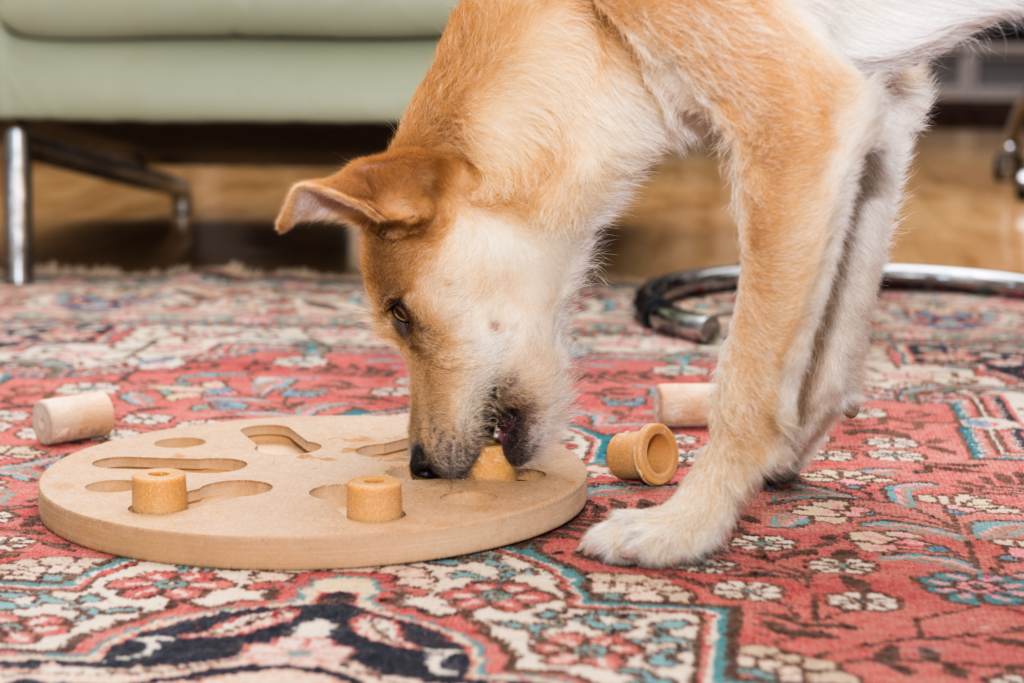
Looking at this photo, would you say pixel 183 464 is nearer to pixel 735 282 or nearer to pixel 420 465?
pixel 420 465

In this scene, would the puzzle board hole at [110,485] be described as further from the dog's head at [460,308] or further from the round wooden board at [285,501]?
the dog's head at [460,308]

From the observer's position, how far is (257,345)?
2633mm

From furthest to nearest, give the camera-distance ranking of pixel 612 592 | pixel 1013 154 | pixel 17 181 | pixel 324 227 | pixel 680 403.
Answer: pixel 1013 154
pixel 324 227
pixel 17 181
pixel 680 403
pixel 612 592

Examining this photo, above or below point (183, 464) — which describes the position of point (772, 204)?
above

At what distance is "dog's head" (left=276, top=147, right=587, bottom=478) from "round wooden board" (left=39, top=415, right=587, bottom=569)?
0.07 m

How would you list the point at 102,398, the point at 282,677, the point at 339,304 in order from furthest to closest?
the point at 339,304
the point at 102,398
the point at 282,677

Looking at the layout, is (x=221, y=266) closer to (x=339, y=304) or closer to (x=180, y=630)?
(x=339, y=304)

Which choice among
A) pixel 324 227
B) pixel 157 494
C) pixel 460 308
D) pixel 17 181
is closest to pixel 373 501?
pixel 157 494

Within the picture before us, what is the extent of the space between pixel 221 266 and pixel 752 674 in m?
3.31

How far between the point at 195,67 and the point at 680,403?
213 centimetres

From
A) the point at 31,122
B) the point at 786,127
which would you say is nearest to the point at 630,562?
the point at 786,127

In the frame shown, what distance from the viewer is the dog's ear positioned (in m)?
1.35

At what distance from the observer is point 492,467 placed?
1538 mm

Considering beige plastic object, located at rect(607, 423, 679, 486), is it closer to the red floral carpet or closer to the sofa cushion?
the red floral carpet
